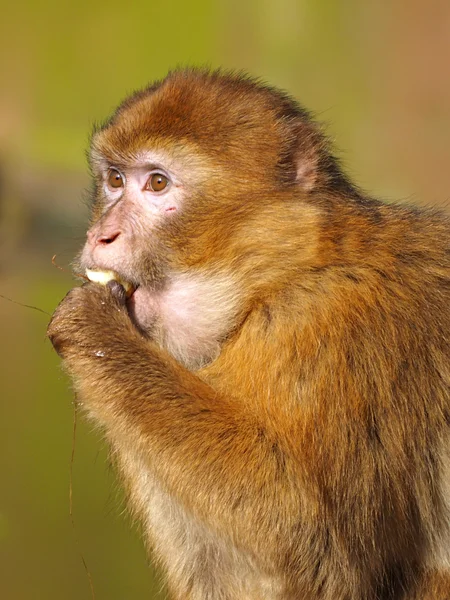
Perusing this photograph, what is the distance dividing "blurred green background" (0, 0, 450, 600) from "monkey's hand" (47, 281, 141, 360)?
284cm

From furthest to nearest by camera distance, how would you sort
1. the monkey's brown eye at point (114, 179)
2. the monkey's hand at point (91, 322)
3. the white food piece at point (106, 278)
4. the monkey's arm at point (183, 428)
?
the monkey's brown eye at point (114, 179) → the white food piece at point (106, 278) → the monkey's hand at point (91, 322) → the monkey's arm at point (183, 428)

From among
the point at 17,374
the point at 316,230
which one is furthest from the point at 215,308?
the point at 17,374

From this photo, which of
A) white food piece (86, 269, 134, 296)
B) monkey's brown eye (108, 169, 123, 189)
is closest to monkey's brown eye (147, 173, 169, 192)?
monkey's brown eye (108, 169, 123, 189)

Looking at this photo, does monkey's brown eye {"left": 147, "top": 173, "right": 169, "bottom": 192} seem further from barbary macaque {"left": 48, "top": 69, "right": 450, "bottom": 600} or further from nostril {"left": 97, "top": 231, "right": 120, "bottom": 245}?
nostril {"left": 97, "top": 231, "right": 120, "bottom": 245}

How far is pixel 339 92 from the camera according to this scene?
674 centimetres

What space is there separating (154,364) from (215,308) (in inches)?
10.7

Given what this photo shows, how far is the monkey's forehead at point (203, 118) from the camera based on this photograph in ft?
10.1

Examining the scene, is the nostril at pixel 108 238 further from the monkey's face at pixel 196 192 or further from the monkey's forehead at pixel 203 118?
the monkey's forehead at pixel 203 118

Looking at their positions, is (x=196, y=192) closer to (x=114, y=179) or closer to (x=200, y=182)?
(x=200, y=182)

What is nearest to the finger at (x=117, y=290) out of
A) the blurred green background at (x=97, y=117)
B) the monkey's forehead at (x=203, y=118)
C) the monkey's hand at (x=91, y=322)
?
the monkey's hand at (x=91, y=322)

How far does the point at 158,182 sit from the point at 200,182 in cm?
14

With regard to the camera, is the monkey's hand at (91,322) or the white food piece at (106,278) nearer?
the monkey's hand at (91,322)

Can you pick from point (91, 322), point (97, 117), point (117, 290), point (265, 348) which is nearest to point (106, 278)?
point (117, 290)

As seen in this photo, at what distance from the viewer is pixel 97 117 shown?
5.82 m
